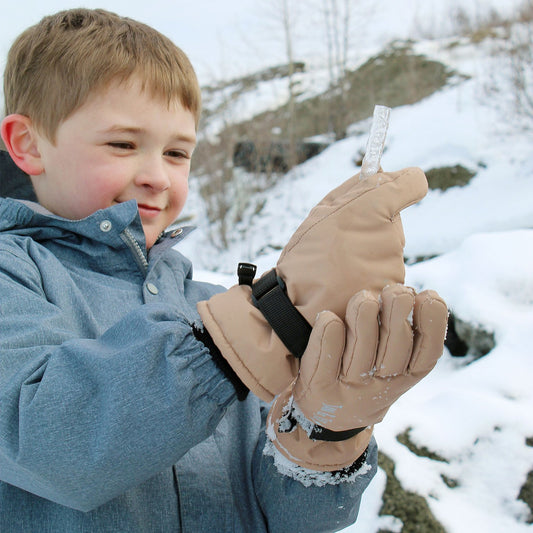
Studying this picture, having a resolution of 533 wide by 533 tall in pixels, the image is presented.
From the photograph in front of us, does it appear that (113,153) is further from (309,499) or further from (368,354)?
(309,499)

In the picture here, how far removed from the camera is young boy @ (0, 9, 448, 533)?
0.73 meters

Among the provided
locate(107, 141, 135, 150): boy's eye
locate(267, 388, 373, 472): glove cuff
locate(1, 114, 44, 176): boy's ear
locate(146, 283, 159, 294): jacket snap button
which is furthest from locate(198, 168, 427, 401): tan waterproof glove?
locate(1, 114, 44, 176): boy's ear

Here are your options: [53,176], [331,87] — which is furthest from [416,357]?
[331,87]

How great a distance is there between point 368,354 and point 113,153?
2.26ft

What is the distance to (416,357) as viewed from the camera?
30.8 inches

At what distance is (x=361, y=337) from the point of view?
2.44 feet

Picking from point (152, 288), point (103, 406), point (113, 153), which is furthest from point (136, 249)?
point (103, 406)

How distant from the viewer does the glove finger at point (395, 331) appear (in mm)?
741

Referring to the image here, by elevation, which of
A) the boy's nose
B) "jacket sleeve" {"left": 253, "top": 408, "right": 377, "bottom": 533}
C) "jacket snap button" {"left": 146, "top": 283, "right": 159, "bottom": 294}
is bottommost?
"jacket sleeve" {"left": 253, "top": 408, "right": 377, "bottom": 533}

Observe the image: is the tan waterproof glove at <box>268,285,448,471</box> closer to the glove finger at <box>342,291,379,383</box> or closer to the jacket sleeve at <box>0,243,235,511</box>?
the glove finger at <box>342,291,379,383</box>

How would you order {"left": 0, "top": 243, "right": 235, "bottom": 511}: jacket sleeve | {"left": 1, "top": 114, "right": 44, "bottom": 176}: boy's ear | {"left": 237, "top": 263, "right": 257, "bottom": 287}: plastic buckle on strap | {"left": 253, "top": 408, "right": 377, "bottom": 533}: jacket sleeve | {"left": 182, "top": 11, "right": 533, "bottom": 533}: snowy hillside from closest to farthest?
{"left": 0, "top": 243, "right": 235, "bottom": 511}: jacket sleeve → {"left": 237, "top": 263, "right": 257, "bottom": 287}: plastic buckle on strap → {"left": 253, "top": 408, "right": 377, "bottom": 533}: jacket sleeve → {"left": 1, "top": 114, "right": 44, "bottom": 176}: boy's ear → {"left": 182, "top": 11, "right": 533, "bottom": 533}: snowy hillside

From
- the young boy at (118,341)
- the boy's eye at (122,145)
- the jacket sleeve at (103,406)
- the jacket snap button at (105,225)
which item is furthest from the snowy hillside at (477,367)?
the boy's eye at (122,145)

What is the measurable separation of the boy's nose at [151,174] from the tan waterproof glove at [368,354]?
1.84 feet

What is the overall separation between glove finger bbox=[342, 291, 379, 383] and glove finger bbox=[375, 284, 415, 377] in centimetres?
1
